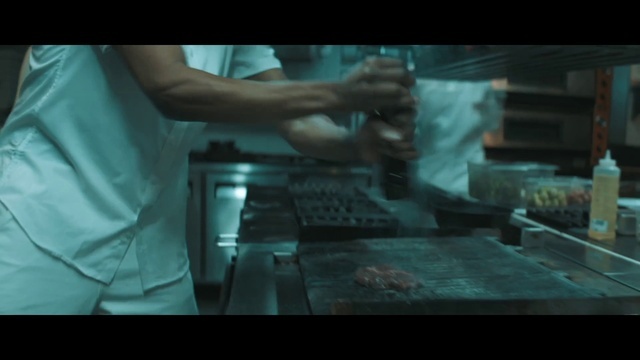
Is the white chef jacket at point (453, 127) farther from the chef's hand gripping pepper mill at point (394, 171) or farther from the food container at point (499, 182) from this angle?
the chef's hand gripping pepper mill at point (394, 171)

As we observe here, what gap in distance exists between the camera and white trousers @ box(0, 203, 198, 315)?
28.1 inches

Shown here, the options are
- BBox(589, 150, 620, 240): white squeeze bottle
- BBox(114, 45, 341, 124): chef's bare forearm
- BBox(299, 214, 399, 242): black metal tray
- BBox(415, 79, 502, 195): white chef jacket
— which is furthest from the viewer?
BBox(415, 79, 502, 195): white chef jacket

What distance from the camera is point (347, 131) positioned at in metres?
0.89

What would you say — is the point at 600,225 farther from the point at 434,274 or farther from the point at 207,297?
the point at 207,297

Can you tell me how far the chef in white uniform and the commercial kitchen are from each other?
0.07 metres

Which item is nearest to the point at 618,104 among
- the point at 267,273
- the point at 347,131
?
the point at 347,131

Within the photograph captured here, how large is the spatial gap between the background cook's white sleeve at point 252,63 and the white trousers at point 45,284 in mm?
324

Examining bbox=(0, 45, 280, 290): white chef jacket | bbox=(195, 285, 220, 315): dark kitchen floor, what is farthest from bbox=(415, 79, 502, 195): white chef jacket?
bbox=(0, 45, 280, 290): white chef jacket

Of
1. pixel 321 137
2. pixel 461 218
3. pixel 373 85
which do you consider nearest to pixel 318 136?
pixel 321 137

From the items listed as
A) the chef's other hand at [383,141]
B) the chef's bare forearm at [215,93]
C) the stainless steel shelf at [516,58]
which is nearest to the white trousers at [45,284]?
the chef's bare forearm at [215,93]

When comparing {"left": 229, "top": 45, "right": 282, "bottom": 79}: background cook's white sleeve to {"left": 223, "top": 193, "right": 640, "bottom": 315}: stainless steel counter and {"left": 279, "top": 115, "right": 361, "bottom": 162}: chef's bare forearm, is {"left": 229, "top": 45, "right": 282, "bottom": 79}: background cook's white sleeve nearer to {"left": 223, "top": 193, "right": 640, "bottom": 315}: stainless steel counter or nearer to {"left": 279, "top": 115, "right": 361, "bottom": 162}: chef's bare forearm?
{"left": 279, "top": 115, "right": 361, "bottom": 162}: chef's bare forearm
